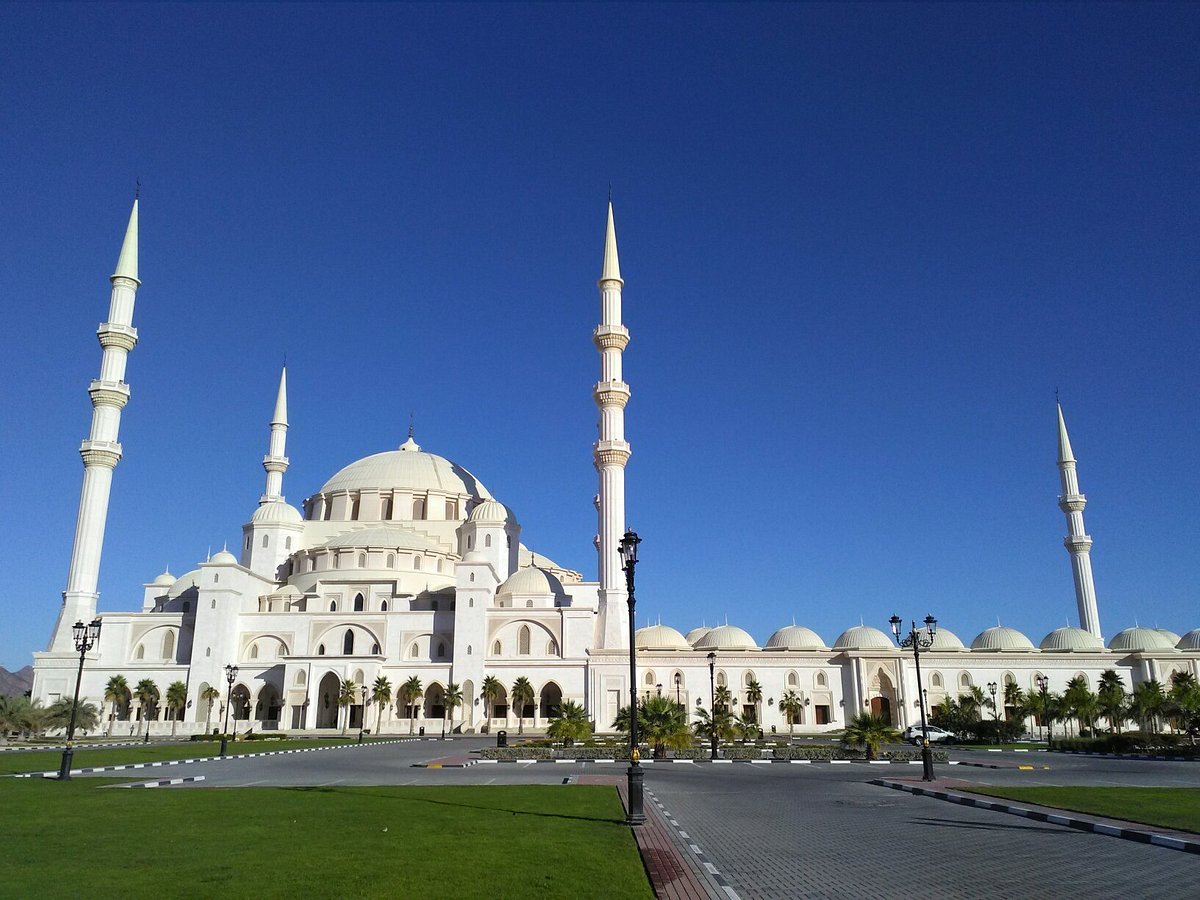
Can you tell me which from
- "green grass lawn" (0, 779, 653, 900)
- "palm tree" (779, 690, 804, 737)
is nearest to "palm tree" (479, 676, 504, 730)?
"palm tree" (779, 690, 804, 737)

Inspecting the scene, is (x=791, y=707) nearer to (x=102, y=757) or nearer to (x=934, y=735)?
(x=934, y=735)

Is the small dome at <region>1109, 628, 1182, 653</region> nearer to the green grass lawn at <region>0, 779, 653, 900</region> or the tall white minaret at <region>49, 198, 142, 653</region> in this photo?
the green grass lawn at <region>0, 779, 653, 900</region>

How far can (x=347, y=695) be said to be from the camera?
2137 inches

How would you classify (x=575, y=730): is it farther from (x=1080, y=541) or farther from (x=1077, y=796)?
(x=1080, y=541)

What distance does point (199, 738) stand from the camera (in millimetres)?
47000

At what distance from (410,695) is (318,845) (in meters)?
46.6

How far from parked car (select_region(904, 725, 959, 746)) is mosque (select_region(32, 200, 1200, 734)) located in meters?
6.65

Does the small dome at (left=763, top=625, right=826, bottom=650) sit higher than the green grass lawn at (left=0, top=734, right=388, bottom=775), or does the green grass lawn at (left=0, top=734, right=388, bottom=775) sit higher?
the small dome at (left=763, top=625, right=826, bottom=650)

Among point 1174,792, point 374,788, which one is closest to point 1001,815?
point 1174,792

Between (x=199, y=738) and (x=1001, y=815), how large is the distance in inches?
1690

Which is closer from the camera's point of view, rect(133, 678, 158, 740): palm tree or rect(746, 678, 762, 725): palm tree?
rect(133, 678, 158, 740): palm tree

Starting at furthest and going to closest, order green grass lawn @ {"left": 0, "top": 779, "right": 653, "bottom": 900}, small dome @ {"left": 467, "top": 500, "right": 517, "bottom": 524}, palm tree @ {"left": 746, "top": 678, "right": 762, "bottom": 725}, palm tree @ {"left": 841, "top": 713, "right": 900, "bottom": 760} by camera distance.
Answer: small dome @ {"left": 467, "top": 500, "right": 517, "bottom": 524}, palm tree @ {"left": 746, "top": 678, "right": 762, "bottom": 725}, palm tree @ {"left": 841, "top": 713, "right": 900, "bottom": 760}, green grass lawn @ {"left": 0, "top": 779, "right": 653, "bottom": 900}

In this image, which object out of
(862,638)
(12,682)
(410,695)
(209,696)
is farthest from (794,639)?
(12,682)

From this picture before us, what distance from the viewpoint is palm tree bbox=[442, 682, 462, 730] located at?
179ft
